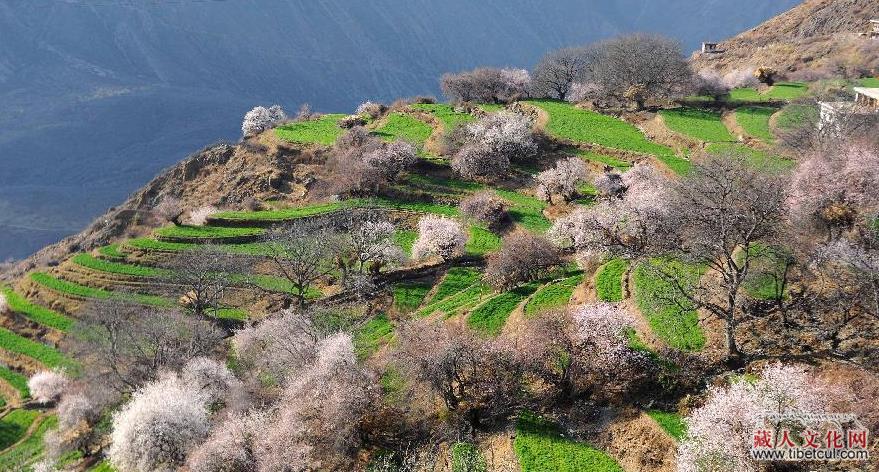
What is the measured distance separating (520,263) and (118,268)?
38.2 m

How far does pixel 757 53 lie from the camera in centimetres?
10012

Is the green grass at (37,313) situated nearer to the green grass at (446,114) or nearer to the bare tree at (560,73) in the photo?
the green grass at (446,114)

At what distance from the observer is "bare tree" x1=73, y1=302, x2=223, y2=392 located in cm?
3894

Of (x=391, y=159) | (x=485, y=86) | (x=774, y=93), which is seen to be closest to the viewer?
(x=391, y=159)

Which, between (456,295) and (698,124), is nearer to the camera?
(456,295)

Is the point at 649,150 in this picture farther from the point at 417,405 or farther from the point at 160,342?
the point at 160,342

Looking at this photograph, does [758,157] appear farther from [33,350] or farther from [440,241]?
[33,350]

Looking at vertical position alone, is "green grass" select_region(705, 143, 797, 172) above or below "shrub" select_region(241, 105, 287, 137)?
below

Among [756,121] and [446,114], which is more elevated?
[446,114]

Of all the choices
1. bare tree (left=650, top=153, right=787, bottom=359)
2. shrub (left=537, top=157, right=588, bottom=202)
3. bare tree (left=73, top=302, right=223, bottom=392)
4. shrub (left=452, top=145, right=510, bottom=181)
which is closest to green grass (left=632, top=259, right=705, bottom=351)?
bare tree (left=650, top=153, right=787, bottom=359)

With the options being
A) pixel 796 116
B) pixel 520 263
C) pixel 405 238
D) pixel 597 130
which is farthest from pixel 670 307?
pixel 796 116

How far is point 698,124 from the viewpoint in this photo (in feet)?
208

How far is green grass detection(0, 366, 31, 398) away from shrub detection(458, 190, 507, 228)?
1448 inches

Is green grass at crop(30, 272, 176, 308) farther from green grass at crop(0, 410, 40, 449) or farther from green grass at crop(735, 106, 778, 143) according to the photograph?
green grass at crop(735, 106, 778, 143)
